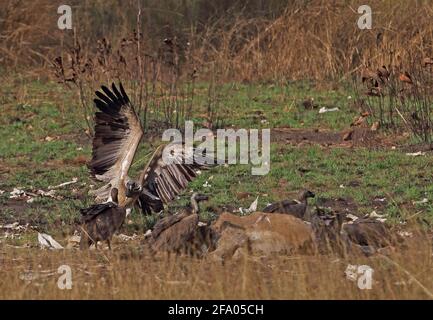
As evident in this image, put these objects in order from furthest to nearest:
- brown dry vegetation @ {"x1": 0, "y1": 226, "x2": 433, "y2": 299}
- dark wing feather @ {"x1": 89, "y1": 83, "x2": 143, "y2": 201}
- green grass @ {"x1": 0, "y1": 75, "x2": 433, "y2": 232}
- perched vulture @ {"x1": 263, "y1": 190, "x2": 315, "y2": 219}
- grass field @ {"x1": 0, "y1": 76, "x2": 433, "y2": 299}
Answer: green grass @ {"x1": 0, "y1": 75, "x2": 433, "y2": 232}, dark wing feather @ {"x1": 89, "y1": 83, "x2": 143, "y2": 201}, perched vulture @ {"x1": 263, "y1": 190, "x2": 315, "y2": 219}, grass field @ {"x1": 0, "y1": 76, "x2": 433, "y2": 299}, brown dry vegetation @ {"x1": 0, "y1": 226, "x2": 433, "y2": 299}

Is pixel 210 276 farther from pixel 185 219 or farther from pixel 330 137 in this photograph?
pixel 330 137

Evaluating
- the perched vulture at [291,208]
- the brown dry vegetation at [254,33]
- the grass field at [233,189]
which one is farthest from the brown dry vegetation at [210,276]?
the brown dry vegetation at [254,33]

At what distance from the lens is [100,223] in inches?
312

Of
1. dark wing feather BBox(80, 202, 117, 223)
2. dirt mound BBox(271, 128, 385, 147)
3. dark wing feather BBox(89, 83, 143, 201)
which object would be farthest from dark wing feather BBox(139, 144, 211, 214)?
dirt mound BBox(271, 128, 385, 147)

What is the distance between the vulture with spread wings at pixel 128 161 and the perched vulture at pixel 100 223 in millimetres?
758

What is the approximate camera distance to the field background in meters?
6.83

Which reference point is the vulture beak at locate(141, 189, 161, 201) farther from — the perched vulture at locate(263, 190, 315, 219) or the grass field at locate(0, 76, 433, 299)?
the perched vulture at locate(263, 190, 315, 219)

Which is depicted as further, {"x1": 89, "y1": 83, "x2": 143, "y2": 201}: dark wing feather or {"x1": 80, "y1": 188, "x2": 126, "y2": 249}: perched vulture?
{"x1": 89, "y1": 83, "x2": 143, "y2": 201}: dark wing feather

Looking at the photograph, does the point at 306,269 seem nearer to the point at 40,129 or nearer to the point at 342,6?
the point at 40,129

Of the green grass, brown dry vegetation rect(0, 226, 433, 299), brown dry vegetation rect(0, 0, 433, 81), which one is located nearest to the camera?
brown dry vegetation rect(0, 226, 433, 299)

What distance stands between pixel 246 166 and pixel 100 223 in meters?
2.90

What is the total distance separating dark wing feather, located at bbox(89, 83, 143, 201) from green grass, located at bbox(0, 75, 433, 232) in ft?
1.23

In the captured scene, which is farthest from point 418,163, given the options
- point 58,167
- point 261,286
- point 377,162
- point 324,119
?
point 261,286
